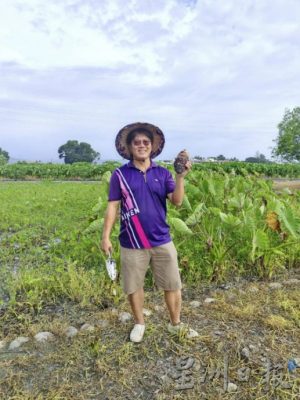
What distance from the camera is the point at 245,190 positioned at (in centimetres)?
490

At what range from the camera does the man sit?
244 centimetres

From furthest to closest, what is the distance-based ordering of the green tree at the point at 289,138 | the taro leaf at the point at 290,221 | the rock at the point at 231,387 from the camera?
the green tree at the point at 289,138 < the taro leaf at the point at 290,221 < the rock at the point at 231,387

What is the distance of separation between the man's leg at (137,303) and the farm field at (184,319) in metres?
0.11

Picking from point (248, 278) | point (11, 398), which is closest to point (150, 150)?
point (11, 398)

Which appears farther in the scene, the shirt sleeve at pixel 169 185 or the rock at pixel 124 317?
the rock at pixel 124 317

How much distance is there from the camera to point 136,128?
248cm

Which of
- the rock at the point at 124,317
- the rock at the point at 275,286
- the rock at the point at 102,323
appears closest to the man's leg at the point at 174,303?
the rock at the point at 124,317

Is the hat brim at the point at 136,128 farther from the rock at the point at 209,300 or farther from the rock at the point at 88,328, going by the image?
the rock at the point at 209,300

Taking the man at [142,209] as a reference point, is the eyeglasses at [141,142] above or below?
above

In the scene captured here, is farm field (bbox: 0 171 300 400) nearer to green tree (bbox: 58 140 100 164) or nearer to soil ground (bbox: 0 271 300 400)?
soil ground (bbox: 0 271 300 400)

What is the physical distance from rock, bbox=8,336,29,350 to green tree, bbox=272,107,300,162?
44207mm

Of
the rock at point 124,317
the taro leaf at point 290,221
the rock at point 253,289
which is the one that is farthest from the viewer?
the taro leaf at point 290,221

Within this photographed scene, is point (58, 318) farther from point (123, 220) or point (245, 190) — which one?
point (245, 190)

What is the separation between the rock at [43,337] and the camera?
2600 millimetres
